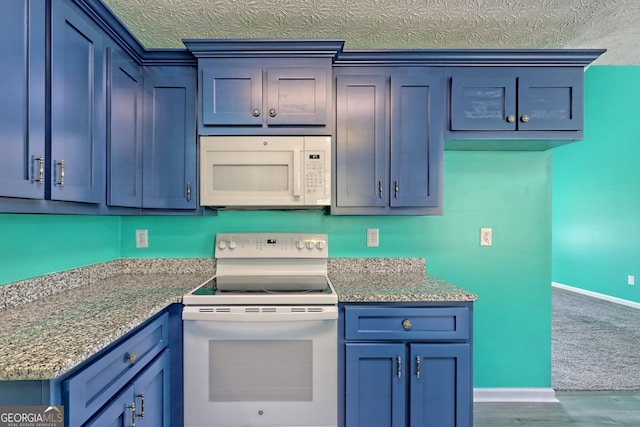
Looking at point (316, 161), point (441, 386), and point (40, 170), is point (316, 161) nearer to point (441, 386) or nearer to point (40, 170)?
point (40, 170)

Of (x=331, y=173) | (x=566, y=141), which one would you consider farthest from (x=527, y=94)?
(x=331, y=173)

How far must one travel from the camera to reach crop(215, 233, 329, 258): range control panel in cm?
225

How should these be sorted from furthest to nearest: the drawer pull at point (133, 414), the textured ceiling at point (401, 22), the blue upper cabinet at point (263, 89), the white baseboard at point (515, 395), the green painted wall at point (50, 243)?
1. the white baseboard at point (515, 395)
2. the blue upper cabinet at point (263, 89)
3. the textured ceiling at point (401, 22)
4. the green painted wall at point (50, 243)
5. the drawer pull at point (133, 414)

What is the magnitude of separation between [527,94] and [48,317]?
2648 mm

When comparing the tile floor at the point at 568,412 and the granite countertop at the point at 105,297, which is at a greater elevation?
the granite countertop at the point at 105,297

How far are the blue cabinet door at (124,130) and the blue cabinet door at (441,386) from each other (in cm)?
170

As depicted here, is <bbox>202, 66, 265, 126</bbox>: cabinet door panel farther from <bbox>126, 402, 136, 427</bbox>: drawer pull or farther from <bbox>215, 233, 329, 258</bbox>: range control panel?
<bbox>126, 402, 136, 427</bbox>: drawer pull

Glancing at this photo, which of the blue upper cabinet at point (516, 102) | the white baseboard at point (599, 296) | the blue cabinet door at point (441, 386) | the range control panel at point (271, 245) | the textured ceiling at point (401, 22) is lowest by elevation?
the white baseboard at point (599, 296)

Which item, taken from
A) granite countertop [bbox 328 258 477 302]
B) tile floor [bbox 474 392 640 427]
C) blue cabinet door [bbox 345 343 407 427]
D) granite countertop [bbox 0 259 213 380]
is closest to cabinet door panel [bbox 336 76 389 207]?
granite countertop [bbox 328 258 477 302]

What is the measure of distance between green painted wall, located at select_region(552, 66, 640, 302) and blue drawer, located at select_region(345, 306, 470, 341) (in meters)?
4.36

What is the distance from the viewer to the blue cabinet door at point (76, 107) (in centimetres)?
126

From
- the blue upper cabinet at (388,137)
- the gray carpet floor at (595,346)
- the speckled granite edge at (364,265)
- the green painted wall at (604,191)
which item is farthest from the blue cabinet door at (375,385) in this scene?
the green painted wall at (604,191)

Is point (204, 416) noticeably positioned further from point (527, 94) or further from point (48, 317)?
point (527, 94)

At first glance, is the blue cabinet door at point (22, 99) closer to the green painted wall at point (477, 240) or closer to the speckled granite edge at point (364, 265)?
the green painted wall at point (477, 240)
